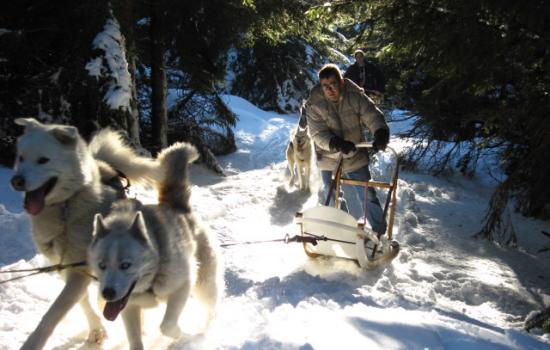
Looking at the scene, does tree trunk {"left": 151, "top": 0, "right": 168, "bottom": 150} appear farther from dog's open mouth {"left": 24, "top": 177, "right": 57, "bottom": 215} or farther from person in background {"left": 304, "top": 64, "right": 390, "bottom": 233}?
dog's open mouth {"left": 24, "top": 177, "right": 57, "bottom": 215}

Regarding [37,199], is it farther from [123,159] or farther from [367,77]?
[367,77]

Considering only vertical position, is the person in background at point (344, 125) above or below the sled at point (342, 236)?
above

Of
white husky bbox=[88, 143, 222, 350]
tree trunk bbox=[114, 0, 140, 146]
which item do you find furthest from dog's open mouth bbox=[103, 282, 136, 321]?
tree trunk bbox=[114, 0, 140, 146]

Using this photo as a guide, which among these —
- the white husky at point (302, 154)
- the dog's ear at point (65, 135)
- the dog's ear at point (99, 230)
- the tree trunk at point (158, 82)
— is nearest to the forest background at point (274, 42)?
the tree trunk at point (158, 82)

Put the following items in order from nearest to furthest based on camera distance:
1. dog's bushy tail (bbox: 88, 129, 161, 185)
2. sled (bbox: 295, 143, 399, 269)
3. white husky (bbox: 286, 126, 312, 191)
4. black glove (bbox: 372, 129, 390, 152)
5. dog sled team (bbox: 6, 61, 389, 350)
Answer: dog sled team (bbox: 6, 61, 389, 350)
dog's bushy tail (bbox: 88, 129, 161, 185)
sled (bbox: 295, 143, 399, 269)
black glove (bbox: 372, 129, 390, 152)
white husky (bbox: 286, 126, 312, 191)

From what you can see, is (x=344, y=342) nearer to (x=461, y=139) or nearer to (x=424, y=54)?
(x=424, y=54)

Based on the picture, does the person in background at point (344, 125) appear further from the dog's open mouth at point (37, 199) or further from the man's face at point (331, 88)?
the dog's open mouth at point (37, 199)

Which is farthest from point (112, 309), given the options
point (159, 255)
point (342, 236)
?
point (342, 236)

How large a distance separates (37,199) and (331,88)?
9.96 ft

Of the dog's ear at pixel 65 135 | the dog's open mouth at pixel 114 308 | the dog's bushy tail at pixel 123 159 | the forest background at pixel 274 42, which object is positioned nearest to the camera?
the dog's open mouth at pixel 114 308

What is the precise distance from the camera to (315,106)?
4.99 meters

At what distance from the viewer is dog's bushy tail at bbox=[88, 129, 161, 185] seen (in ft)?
10.9

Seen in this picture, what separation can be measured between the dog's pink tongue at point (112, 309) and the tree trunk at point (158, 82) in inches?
276

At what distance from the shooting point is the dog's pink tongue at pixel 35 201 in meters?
2.69
